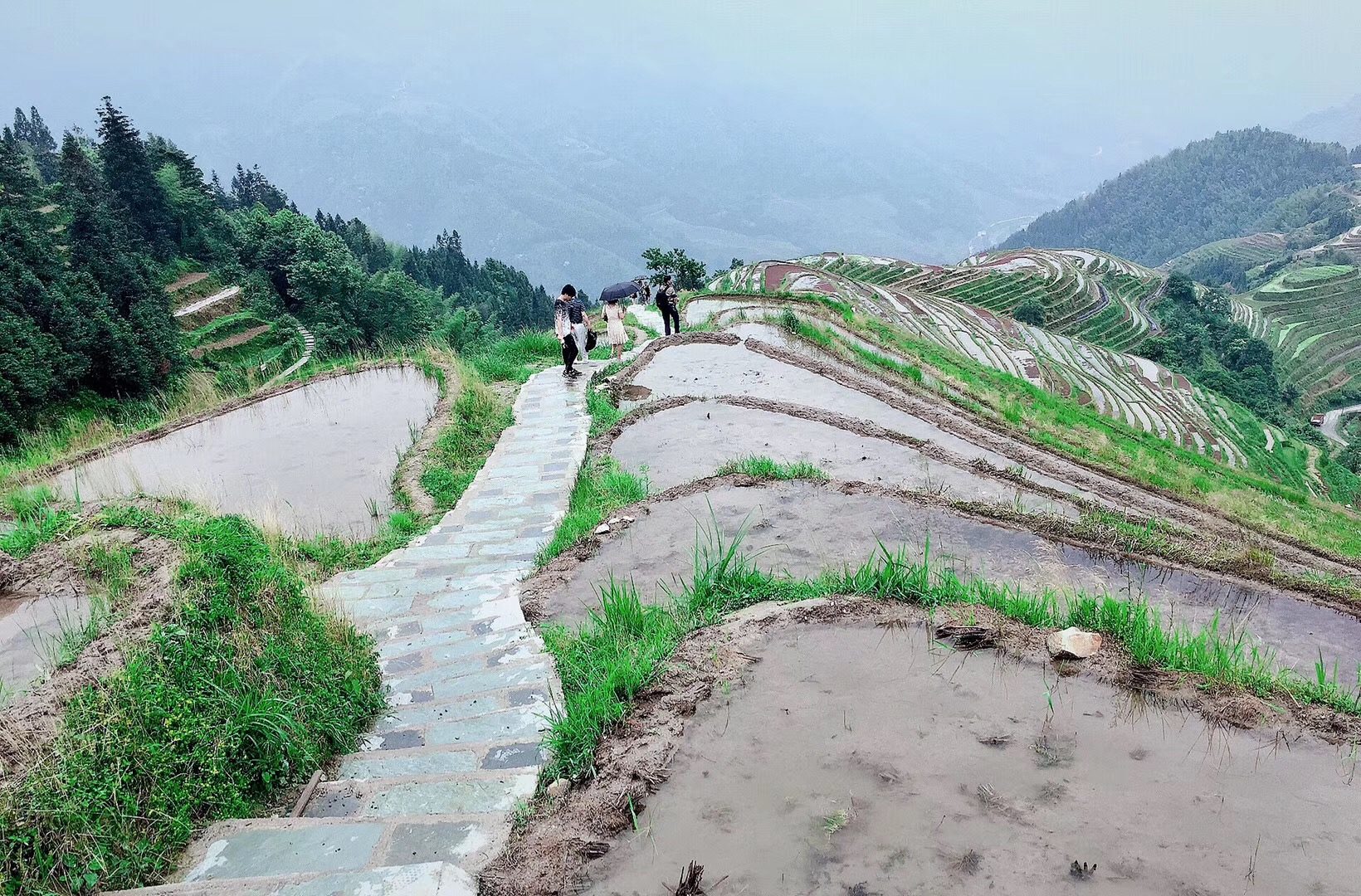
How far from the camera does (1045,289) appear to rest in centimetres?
6925

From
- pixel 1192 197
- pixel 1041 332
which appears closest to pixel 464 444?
pixel 1041 332

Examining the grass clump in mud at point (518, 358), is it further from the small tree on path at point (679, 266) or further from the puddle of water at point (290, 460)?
the small tree on path at point (679, 266)

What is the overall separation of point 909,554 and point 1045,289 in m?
71.5

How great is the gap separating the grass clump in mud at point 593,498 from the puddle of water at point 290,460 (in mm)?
2271

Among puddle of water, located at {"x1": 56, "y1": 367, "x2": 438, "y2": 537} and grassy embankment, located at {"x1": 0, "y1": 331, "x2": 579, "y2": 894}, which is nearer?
grassy embankment, located at {"x1": 0, "y1": 331, "x2": 579, "y2": 894}

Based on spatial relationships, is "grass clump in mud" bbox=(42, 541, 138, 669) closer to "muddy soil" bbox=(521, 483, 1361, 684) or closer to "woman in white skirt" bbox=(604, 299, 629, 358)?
"muddy soil" bbox=(521, 483, 1361, 684)

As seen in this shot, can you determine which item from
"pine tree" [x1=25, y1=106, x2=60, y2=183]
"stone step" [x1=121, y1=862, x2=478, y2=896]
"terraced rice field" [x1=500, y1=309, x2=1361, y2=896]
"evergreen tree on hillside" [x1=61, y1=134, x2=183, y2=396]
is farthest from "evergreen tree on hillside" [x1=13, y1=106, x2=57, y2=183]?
"stone step" [x1=121, y1=862, x2=478, y2=896]

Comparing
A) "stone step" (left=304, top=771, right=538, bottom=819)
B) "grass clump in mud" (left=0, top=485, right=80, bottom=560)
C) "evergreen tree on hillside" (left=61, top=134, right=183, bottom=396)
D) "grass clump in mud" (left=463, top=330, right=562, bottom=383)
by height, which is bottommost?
"stone step" (left=304, top=771, right=538, bottom=819)

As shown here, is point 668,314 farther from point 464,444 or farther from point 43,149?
point 43,149

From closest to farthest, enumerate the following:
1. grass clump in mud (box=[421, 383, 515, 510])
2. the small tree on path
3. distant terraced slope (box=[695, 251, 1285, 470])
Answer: grass clump in mud (box=[421, 383, 515, 510]) → distant terraced slope (box=[695, 251, 1285, 470]) → the small tree on path

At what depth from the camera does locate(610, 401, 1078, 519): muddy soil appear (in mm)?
8727

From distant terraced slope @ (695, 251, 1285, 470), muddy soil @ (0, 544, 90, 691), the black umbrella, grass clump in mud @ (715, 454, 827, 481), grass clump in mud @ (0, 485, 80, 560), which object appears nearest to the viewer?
muddy soil @ (0, 544, 90, 691)

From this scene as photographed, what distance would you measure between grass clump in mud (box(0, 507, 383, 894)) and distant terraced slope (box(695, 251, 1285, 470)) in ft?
66.9

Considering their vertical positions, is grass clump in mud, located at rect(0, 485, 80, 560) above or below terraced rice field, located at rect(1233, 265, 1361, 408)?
above
